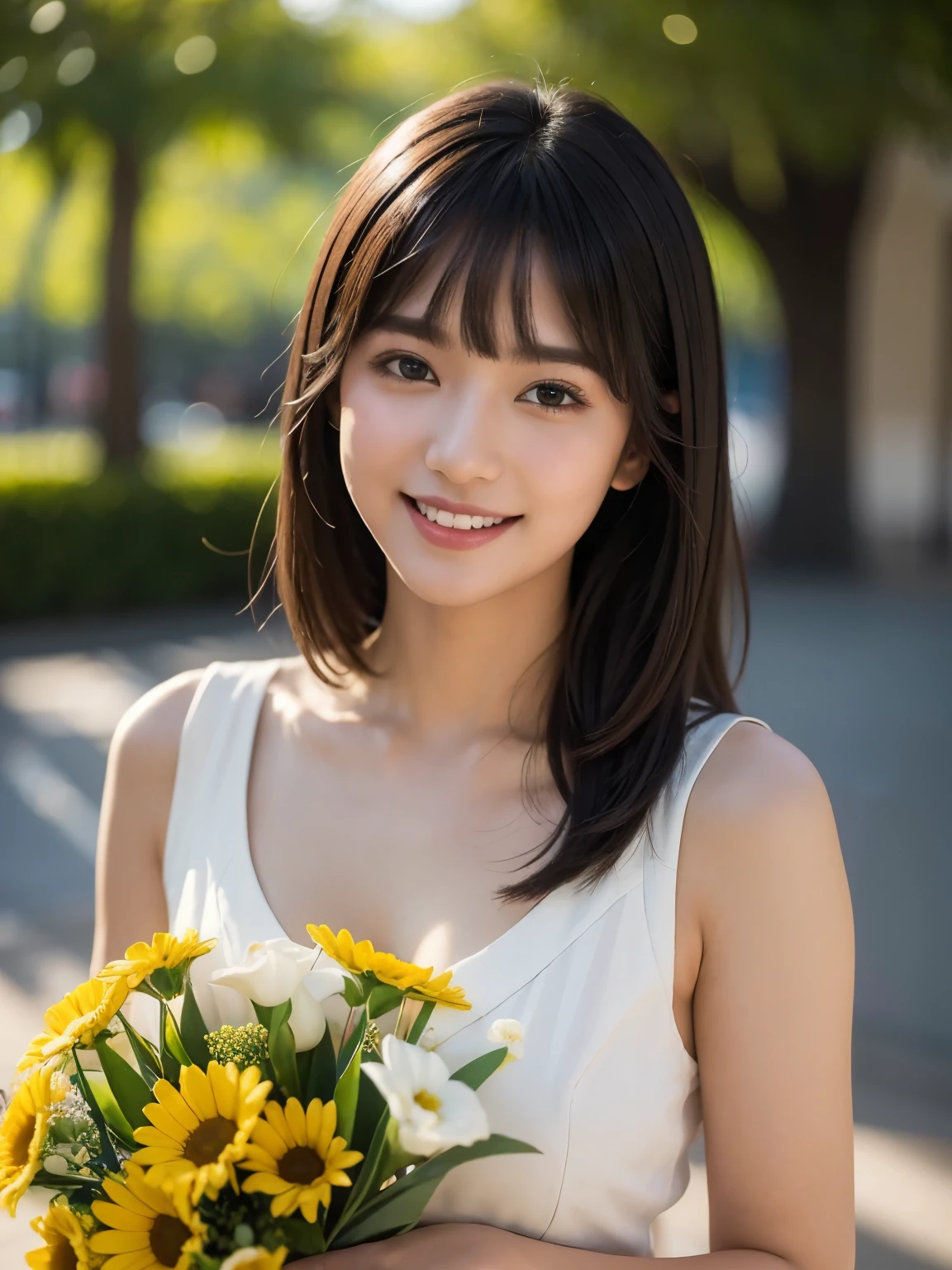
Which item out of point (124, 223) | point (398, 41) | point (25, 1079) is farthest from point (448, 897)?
point (398, 41)

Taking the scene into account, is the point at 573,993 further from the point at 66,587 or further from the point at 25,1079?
the point at 66,587

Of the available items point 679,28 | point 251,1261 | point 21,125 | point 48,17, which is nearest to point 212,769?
point 251,1261

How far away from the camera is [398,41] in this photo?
12.3 metres

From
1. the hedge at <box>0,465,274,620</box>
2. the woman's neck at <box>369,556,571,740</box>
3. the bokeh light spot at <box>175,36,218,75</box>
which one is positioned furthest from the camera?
the bokeh light spot at <box>175,36,218,75</box>

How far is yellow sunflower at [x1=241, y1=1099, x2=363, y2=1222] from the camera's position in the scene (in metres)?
1.12

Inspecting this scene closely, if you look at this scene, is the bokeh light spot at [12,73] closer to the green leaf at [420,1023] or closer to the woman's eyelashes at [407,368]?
the woman's eyelashes at [407,368]

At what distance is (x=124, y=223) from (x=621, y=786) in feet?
35.7

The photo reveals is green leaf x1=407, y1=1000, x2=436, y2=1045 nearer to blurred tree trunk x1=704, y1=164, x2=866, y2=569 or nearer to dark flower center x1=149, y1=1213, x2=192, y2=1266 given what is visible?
dark flower center x1=149, y1=1213, x2=192, y2=1266

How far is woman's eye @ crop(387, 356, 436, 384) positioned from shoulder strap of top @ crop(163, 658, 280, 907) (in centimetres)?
54

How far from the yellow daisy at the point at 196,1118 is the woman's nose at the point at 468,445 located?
675 millimetres

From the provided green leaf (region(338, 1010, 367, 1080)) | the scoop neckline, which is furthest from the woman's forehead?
green leaf (region(338, 1010, 367, 1080))

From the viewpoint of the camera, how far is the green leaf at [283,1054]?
1259mm

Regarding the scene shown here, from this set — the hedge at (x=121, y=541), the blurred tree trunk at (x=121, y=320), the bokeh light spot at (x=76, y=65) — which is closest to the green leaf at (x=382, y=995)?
the hedge at (x=121, y=541)

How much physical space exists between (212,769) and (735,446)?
159 cm
